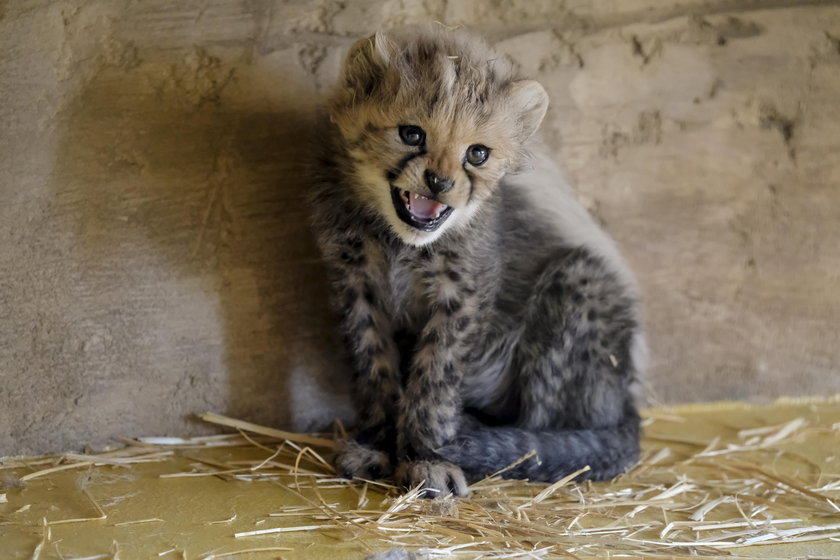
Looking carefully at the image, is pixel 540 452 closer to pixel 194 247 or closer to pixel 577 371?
pixel 577 371

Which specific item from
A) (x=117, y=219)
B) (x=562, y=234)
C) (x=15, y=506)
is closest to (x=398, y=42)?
(x=562, y=234)

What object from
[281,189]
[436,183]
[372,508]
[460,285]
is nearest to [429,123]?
[436,183]

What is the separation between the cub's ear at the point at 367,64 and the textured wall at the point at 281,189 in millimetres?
594

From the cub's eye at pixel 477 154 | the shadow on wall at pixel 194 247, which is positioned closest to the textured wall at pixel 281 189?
the shadow on wall at pixel 194 247

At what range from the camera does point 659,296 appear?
421cm

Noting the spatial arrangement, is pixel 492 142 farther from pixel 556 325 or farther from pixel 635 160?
pixel 635 160

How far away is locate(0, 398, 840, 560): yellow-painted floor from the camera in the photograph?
8.64ft

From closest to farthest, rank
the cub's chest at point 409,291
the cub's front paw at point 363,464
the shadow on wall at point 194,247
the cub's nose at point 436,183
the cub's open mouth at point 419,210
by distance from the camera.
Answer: the cub's nose at point 436,183 < the cub's open mouth at point 419,210 < the cub's front paw at point 363,464 < the cub's chest at point 409,291 < the shadow on wall at point 194,247

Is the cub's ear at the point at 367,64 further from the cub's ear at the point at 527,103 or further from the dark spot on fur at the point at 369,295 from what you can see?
the dark spot on fur at the point at 369,295

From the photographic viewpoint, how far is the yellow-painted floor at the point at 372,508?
2.63 m

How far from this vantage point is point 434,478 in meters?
3.04

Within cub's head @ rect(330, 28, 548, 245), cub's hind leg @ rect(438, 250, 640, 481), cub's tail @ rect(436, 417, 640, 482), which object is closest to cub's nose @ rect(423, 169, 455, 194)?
cub's head @ rect(330, 28, 548, 245)

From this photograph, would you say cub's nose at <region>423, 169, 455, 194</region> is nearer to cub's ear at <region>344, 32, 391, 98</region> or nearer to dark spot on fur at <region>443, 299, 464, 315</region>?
cub's ear at <region>344, 32, 391, 98</region>

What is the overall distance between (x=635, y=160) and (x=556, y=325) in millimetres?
1089
